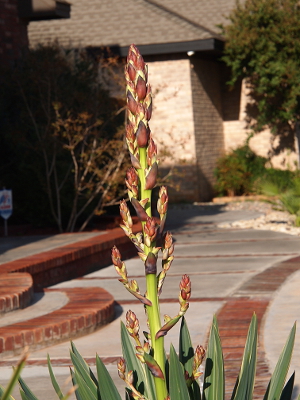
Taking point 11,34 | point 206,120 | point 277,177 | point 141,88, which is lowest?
point 277,177

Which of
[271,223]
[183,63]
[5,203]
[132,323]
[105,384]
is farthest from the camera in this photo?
[183,63]

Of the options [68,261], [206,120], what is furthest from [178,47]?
[68,261]

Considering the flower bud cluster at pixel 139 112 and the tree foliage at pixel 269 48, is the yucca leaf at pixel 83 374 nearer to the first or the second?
the flower bud cluster at pixel 139 112

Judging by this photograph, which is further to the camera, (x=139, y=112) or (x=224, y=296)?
(x=224, y=296)

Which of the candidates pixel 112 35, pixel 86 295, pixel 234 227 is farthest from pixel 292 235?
pixel 112 35

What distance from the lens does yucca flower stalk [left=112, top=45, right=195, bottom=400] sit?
2070mm

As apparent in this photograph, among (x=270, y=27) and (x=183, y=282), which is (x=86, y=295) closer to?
(x=183, y=282)

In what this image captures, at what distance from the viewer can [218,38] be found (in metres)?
20.0

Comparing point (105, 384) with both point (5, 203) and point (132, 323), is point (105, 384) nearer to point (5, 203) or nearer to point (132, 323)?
point (132, 323)

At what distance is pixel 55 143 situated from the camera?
38.3ft

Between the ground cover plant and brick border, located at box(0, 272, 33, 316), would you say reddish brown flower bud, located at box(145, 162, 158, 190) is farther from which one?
brick border, located at box(0, 272, 33, 316)

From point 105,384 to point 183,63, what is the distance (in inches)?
720

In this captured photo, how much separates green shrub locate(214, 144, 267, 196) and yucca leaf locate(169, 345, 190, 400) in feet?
61.0

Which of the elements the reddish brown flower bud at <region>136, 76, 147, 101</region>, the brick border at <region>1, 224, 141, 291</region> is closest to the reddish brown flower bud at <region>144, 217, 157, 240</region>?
the reddish brown flower bud at <region>136, 76, 147, 101</region>
